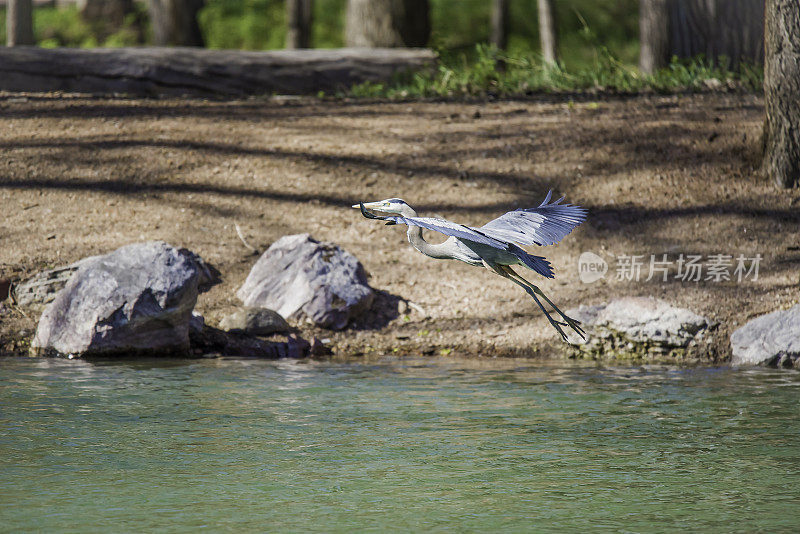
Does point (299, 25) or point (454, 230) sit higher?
point (299, 25)

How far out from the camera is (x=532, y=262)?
17.8 feet

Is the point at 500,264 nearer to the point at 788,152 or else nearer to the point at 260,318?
the point at 260,318

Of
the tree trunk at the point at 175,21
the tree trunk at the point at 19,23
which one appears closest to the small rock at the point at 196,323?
the tree trunk at the point at 19,23

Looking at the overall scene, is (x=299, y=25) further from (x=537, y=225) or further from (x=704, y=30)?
(x=537, y=225)

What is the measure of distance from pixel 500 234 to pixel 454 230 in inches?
16.4

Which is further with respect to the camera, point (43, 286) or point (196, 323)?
point (43, 286)

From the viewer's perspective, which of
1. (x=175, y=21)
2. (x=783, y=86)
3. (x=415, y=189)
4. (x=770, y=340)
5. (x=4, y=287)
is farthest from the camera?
(x=175, y=21)

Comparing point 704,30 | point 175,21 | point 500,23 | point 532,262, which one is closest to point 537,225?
point 532,262

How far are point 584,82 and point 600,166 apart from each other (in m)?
3.16

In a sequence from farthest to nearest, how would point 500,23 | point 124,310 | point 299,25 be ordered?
point 500,23
point 299,25
point 124,310

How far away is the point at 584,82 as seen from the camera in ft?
45.8

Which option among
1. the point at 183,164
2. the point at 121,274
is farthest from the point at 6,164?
the point at 121,274

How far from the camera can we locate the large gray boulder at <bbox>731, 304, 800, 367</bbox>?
802 cm

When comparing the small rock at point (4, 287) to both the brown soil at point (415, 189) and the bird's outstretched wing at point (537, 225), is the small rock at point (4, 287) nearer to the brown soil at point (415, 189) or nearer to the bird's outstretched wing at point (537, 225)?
the brown soil at point (415, 189)
